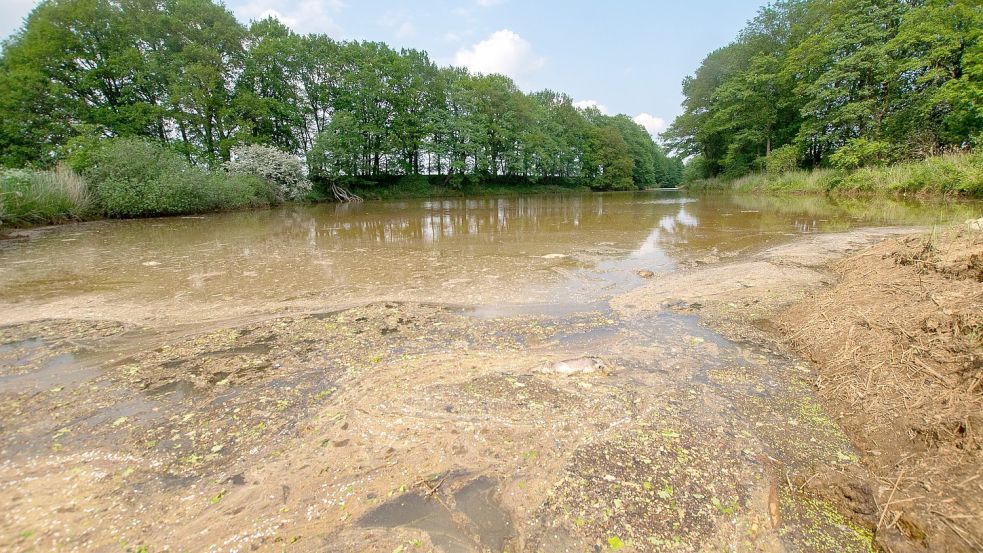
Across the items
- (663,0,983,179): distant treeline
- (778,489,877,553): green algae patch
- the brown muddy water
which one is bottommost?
(778,489,877,553): green algae patch

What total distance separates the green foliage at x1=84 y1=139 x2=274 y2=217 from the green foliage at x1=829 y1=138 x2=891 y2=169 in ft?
82.5

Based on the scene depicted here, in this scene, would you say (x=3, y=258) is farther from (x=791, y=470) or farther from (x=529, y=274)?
(x=791, y=470)

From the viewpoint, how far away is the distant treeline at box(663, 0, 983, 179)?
1482 cm

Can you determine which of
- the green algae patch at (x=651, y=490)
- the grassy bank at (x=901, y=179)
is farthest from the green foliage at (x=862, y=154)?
the green algae patch at (x=651, y=490)

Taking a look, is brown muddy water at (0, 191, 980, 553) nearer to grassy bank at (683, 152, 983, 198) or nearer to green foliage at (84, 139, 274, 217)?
green foliage at (84, 139, 274, 217)

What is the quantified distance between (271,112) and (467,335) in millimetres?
26689

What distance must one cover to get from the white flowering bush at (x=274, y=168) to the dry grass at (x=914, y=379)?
66.3 ft

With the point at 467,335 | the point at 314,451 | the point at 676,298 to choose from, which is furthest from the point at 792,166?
the point at 314,451

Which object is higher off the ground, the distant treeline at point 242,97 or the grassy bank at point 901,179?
the distant treeline at point 242,97

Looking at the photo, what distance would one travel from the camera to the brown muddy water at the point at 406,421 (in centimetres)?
135

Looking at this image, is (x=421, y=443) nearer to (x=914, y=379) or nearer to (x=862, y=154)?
(x=914, y=379)

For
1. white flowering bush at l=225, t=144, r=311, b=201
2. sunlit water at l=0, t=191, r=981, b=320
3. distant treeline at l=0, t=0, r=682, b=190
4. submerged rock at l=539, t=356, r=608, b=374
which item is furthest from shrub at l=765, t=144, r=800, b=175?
white flowering bush at l=225, t=144, r=311, b=201

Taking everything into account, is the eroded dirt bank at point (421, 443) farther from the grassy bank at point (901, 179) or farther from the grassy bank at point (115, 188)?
the grassy bank at point (901, 179)

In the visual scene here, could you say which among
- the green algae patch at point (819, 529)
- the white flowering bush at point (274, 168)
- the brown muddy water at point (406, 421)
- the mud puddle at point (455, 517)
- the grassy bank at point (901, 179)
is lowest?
the green algae patch at point (819, 529)
